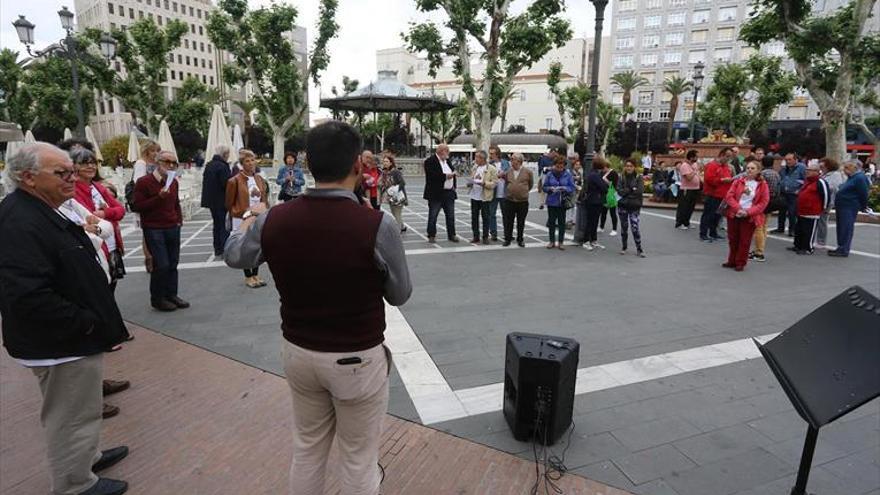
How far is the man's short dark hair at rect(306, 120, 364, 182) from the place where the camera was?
176 centimetres

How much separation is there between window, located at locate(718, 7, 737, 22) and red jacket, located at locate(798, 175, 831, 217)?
2473 inches

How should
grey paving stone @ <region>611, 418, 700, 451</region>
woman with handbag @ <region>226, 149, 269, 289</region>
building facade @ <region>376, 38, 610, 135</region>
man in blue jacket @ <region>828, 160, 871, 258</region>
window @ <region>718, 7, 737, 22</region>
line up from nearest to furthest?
grey paving stone @ <region>611, 418, 700, 451</region> → woman with handbag @ <region>226, 149, 269, 289</region> → man in blue jacket @ <region>828, 160, 871, 258</region> → window @ <region>718, 7, 737, 22</region> → building facade @ <region>376, 38, 610, 135</region>

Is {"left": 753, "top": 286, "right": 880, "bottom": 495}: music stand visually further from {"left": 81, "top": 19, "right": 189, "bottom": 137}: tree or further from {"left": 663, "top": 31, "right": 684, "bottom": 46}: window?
{"left": 663, "top": 31, "right": 684, "bottom": 46}: window

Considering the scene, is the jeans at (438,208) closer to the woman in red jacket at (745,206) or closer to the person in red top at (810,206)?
the woman in red jacket at (745,206)

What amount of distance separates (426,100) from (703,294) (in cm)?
1344

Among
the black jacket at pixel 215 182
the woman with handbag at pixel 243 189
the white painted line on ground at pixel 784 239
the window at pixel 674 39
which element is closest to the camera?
the woman with handbag at pixel 243 189

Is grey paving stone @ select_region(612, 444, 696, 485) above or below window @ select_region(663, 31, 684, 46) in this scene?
below

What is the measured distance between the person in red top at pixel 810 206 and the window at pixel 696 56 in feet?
204

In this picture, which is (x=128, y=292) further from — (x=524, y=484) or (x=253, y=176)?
(x=524, y=484)

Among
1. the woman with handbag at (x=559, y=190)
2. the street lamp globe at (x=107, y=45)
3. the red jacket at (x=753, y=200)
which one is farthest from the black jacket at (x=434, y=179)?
the street lamp globe at (x=107, y=45)

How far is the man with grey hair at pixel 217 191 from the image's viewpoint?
7.96 metres

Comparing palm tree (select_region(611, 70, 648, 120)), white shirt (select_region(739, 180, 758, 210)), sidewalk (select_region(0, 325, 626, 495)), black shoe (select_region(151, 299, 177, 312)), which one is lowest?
sidewalk (select_region(0, 325, 626, 495))

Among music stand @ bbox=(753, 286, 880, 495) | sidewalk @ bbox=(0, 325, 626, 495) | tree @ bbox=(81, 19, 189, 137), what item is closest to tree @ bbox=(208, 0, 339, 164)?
tree @ bbox=(81, 19, 189, 137)

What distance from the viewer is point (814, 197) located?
28.8ft
